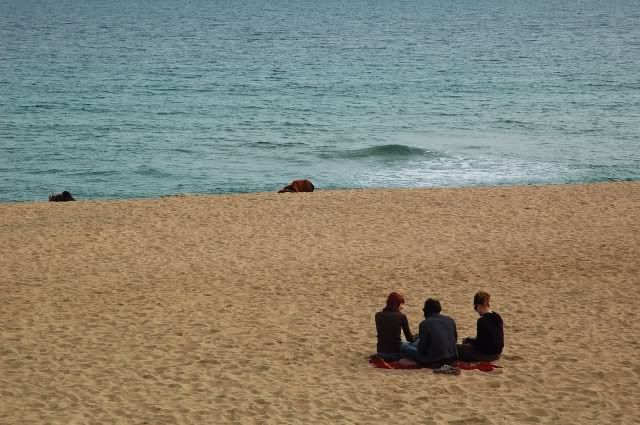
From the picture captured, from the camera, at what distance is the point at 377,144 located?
40.0m

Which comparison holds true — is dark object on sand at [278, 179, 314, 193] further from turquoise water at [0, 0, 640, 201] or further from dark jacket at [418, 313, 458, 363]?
dark jacket at [418, 313, 458, 363]

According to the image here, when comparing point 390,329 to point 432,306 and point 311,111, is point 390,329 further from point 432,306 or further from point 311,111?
point 311,111

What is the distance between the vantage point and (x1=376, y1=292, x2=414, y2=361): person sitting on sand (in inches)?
474

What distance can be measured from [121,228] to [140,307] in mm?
5670

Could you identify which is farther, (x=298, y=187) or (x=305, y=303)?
(x=298, y=187)

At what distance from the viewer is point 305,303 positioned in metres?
15.1

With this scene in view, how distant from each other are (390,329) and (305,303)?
3.22 m

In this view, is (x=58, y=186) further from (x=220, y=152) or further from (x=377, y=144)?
(x=377, y=144)

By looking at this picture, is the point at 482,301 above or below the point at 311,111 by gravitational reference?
below

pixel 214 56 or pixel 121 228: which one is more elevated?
pixel 214 56

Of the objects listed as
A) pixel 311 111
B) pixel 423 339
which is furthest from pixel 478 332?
pixel 311 111

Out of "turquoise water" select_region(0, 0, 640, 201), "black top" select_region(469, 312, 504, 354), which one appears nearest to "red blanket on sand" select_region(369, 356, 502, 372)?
"black top" select_region(469, 312, 504, 354)

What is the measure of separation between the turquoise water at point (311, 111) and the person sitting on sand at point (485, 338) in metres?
19.4

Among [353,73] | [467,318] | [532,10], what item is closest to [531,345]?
[467,318]
